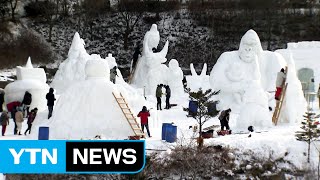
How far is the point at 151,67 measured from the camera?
3031 centimetres

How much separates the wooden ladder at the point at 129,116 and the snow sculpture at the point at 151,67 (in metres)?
12.2

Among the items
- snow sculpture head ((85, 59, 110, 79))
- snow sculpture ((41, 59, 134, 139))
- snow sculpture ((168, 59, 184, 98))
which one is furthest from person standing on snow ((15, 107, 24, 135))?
snow sculpture ((168, 59, 184, 98))

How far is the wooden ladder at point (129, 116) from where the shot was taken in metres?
17.2

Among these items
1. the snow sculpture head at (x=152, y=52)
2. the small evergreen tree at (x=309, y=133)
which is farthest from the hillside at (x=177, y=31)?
the small evergreen tree at (x=309, y=133)

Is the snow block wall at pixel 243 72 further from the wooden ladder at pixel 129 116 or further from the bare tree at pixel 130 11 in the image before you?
the bare tree at pixel 130 11

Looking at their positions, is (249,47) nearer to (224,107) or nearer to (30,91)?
Result: (224,107)

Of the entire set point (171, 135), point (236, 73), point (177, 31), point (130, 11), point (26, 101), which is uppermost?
point (130, 11)

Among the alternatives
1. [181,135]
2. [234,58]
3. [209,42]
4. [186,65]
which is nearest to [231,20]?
[209,42]

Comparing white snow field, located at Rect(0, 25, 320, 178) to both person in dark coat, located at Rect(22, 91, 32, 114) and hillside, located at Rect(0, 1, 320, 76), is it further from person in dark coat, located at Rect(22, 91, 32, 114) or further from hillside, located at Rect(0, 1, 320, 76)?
hillside, located at Rect(0, 1, 320, 76)

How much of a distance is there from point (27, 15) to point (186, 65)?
15606mm

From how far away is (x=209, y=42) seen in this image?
1967 inches

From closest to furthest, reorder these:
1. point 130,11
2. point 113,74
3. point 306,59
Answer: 1. point 113,74
2. point 306,59
3. point 130,11

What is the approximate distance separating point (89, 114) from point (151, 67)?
1302 centimetres

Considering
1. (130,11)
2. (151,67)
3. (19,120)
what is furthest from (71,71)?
(130,11)
